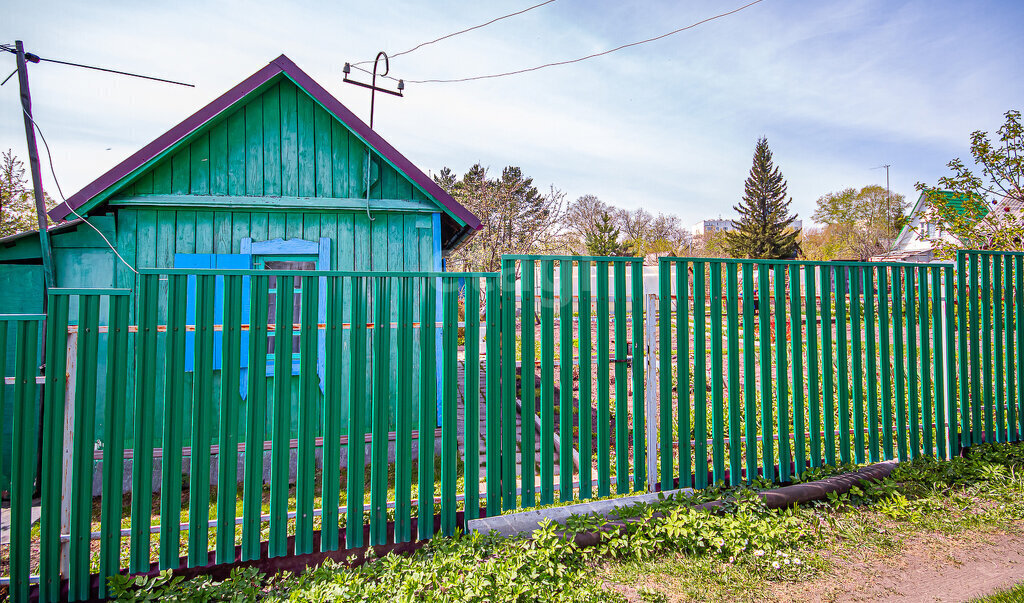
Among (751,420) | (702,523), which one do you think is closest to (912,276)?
(751,420)

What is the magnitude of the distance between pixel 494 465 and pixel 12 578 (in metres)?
2.56

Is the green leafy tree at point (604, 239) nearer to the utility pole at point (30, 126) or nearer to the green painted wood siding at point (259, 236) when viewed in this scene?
the green painted wood siding at point (259, 236)

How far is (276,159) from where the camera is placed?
5266 millimetres

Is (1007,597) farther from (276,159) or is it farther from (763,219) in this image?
(763,219)

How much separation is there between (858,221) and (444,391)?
44.5m

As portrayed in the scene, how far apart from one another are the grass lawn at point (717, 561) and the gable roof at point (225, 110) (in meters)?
3.48

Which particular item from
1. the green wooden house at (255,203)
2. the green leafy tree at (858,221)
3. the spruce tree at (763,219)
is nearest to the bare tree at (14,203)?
the green wooden house at (255,203)

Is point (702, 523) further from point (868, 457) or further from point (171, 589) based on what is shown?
point (171, 589)

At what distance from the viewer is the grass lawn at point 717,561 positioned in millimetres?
2559

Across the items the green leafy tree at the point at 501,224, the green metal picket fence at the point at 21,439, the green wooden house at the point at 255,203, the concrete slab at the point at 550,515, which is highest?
the green leafy tree at the point at 501,224

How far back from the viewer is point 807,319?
3.71m

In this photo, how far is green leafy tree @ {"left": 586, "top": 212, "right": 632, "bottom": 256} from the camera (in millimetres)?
28469

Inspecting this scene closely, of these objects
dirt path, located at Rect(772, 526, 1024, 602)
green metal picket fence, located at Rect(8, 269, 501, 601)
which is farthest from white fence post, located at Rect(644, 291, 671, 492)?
green metal picket fence, located at Rect(8, 269, 501, 601)

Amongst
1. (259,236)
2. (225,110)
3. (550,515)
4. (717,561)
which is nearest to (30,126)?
(225,110)
